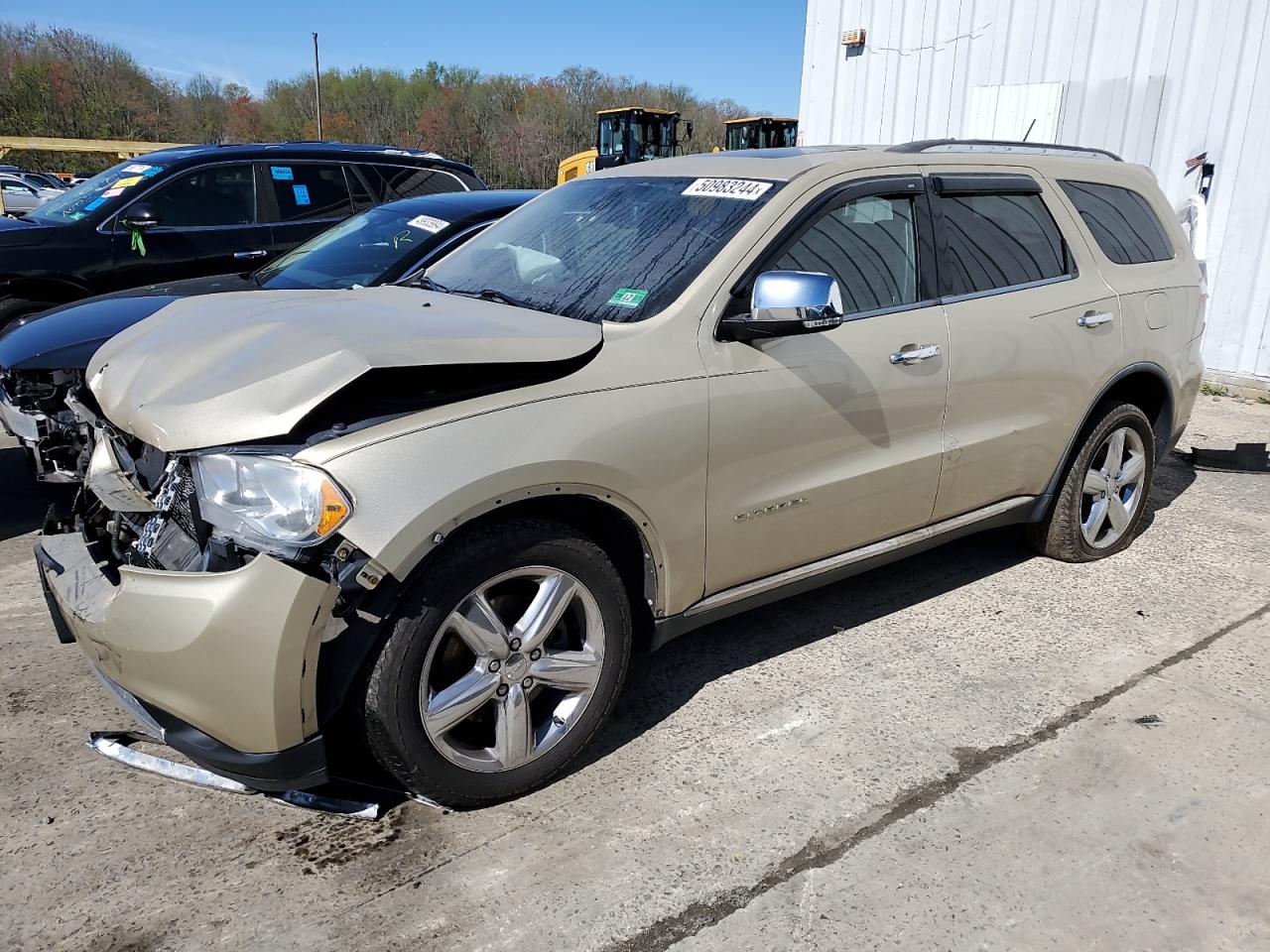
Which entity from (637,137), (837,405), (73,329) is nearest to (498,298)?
(837,405)

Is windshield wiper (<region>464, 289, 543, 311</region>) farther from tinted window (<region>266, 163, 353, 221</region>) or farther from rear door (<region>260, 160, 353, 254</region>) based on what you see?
tinted window (<region>266, 163, 353, 221</region>)

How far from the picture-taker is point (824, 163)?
341cm

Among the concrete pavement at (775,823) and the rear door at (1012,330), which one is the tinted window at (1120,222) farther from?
the concrete pavement at (775,823)

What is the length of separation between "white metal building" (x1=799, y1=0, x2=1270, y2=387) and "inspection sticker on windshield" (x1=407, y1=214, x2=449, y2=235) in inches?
215

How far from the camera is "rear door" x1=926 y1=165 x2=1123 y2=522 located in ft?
12.1

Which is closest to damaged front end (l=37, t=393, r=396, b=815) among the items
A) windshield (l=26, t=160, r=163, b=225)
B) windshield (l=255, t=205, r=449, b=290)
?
windshield (l=255, t=205, r=449, b=290)

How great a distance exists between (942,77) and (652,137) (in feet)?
55.6

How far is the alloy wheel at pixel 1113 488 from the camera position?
14.6 ft

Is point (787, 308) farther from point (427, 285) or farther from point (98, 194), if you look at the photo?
point (98, 194)

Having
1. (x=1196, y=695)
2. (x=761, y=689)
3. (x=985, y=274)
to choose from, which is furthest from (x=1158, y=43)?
(x=761, y=689)

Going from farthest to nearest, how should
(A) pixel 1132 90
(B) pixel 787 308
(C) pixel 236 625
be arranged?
(A) pixel 1132 90
(B) pixel 787 308
(C) pixel 236 625

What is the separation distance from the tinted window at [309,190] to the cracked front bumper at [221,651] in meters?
5.49

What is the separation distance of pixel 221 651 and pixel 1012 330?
10.0 feet

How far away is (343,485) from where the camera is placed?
89.1 inches
